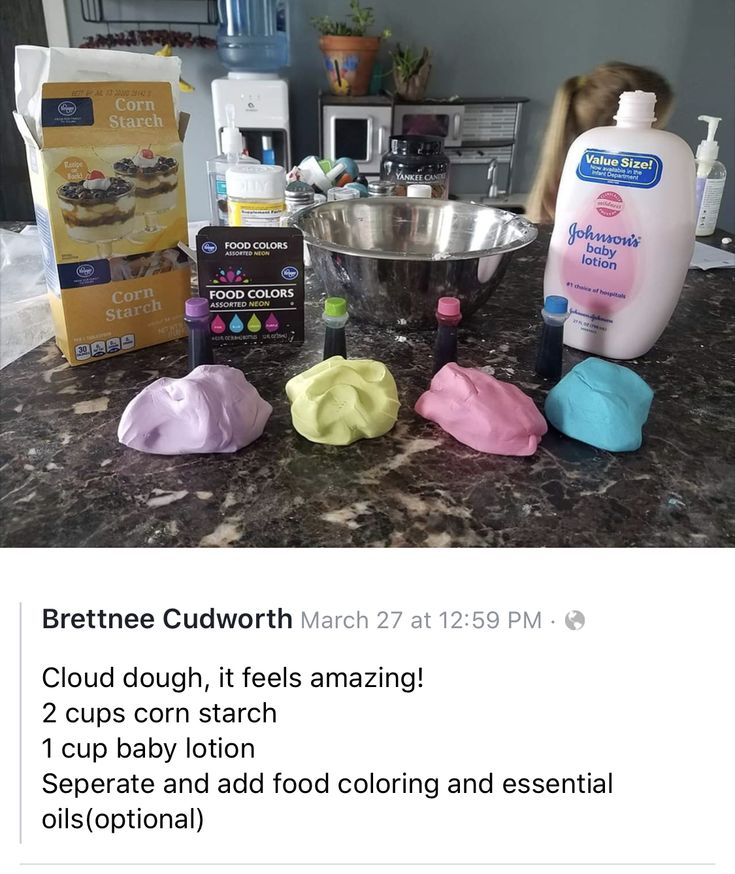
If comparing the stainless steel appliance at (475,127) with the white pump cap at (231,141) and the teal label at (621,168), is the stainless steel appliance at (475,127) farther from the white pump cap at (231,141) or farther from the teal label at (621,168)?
the teal label at (621,168)

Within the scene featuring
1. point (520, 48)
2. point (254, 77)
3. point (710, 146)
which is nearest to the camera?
point (710, 146)

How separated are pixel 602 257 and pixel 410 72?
87.9 inches

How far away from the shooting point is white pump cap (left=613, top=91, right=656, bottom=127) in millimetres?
732

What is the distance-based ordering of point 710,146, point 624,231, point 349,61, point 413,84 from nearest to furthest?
point 624,231
point 710,146
point 349,61
point 413,84

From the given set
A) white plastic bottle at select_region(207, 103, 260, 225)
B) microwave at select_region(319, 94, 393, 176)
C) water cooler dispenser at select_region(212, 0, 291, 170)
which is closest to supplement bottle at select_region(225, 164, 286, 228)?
white plastic bottle at select_region(207, 103, 260, 225)

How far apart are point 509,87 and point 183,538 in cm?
288

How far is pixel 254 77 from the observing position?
8.18 feet

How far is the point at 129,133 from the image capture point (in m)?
0.71

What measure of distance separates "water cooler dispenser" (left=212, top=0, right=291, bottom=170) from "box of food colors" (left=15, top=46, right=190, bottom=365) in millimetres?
1819

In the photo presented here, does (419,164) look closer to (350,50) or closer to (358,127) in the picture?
(358,127)

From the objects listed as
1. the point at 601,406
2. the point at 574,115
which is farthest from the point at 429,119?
the point at 601,406
